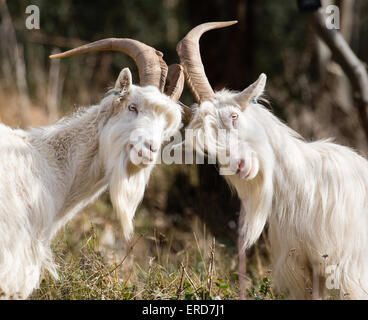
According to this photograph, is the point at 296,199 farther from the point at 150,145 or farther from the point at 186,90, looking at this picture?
the point at 186,90

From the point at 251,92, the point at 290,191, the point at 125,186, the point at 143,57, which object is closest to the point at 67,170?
the point at 125,186

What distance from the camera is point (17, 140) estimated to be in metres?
4.18

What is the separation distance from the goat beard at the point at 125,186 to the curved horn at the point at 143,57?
24.5 inches

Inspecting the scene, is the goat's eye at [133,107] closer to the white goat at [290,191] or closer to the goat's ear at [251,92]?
the white goat at [290,191]

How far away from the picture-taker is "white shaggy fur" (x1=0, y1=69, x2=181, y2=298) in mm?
3840

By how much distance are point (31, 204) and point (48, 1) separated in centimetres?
1055

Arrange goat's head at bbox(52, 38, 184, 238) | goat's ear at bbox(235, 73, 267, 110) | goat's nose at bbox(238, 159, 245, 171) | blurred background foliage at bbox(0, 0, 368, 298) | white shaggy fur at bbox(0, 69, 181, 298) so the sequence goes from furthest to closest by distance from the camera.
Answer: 1. blurred background foliage at bbox(0, 0, 368, 298)
2. goat's ear at bbox(235, 73, 267, 110)
3. goat's nose at bbox(238, 159, 245, 171)
4. goat's head at bbox(52, 38, 184, 238)
5. white shaggy fur at bbox(0, 69, 181, 298)

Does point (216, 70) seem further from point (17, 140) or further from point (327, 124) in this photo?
point (17, 140)

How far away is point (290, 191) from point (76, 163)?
5.10 feet

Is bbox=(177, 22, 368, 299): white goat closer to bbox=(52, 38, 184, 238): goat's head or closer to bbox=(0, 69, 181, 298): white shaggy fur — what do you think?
bbox=(52, 38, 184, 238): goat's head

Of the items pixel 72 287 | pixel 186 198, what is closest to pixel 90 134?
pixel 72 287

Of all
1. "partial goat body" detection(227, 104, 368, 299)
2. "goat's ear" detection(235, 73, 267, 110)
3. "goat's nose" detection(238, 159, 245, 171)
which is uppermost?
"goat's ear" detection(235, 73, 267, 110)

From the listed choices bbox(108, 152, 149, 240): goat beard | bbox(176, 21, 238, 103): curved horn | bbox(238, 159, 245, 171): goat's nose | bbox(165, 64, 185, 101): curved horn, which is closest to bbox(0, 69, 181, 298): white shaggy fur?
bbox(108, 152, 149, 240): goat beard

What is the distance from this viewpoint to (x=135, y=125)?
13.1 ft
